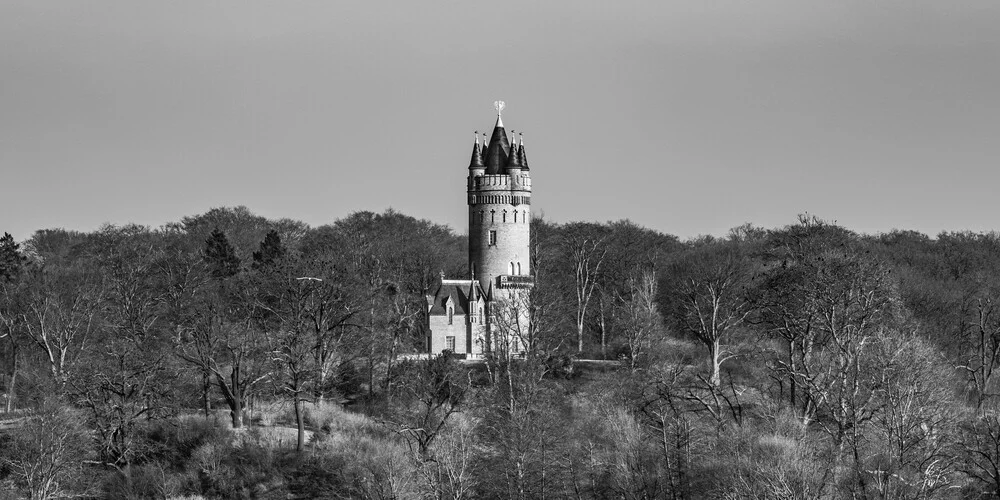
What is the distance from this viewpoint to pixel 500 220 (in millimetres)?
84250

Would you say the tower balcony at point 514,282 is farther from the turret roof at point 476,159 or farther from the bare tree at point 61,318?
the bare tree at point 61,318

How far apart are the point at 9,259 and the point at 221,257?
51.9 feet

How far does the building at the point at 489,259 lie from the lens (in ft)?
269

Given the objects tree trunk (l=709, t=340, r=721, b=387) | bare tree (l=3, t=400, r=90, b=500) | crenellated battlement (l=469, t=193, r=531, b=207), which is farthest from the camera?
crenellated battlement (l=469, t=193, r=531, b=207)

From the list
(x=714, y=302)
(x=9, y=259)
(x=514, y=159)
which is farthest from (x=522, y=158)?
(x=9, y=259)

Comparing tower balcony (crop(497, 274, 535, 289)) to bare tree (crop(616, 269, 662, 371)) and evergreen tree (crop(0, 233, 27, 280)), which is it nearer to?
bare tree (crop(616, 269, 662, 371))

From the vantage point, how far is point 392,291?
86812 mm

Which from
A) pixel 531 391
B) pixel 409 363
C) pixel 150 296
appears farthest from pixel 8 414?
pixel 531 391

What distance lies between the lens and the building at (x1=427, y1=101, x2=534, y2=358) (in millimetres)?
82125

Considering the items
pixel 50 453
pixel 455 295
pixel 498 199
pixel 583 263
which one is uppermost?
pixel 498 199

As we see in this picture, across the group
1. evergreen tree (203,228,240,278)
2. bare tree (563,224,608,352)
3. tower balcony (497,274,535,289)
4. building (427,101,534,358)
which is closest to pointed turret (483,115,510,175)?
building (427,101,534,358)

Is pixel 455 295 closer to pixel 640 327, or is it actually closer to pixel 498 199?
pixel 498 199

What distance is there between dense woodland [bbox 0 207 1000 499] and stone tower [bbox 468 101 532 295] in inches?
107

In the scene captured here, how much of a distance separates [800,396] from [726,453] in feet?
47.5
